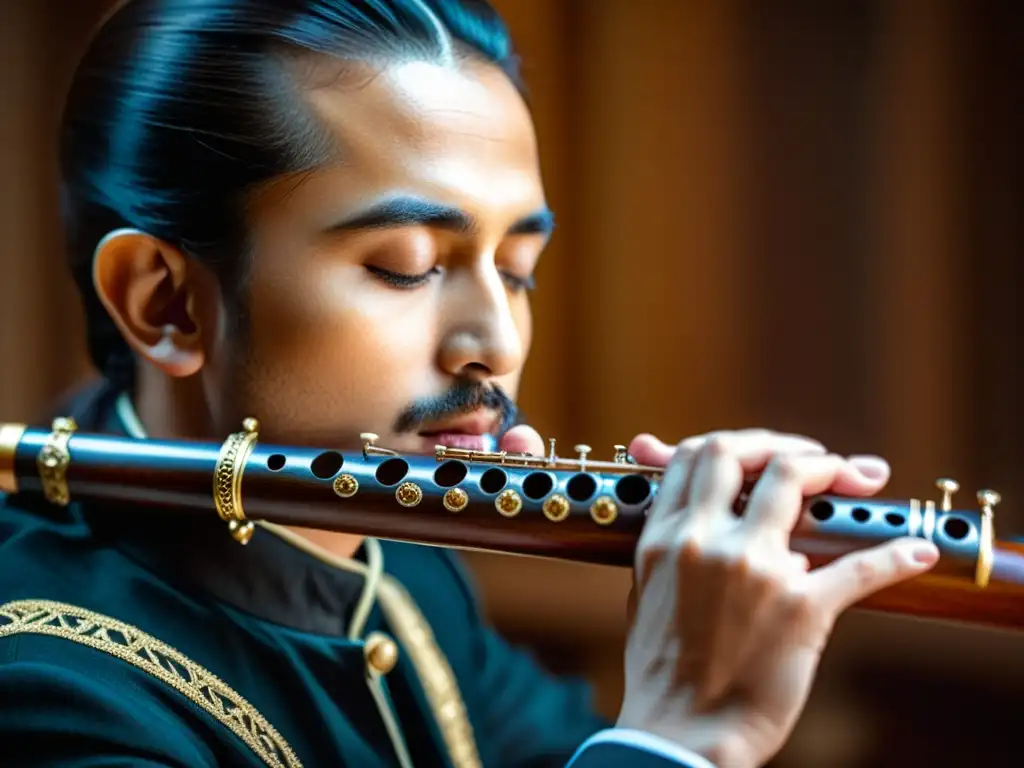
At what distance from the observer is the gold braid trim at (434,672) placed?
0.91m

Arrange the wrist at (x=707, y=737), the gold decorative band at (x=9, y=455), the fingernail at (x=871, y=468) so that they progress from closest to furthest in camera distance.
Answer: the wrist at (x=707, y=737) → the fingernail at (x=871, y=468) → the gold decorative band at (x=9, y=455)

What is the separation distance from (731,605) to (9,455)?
0.56 metres

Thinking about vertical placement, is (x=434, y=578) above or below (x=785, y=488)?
below

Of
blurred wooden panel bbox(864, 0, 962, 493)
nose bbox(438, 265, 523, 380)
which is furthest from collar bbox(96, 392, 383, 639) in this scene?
blurred wooden panel bbox(864, 0, 962, 493)

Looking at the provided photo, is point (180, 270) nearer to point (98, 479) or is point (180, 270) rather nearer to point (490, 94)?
point (98, 479)

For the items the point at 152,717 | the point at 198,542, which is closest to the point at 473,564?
the point at 198,542

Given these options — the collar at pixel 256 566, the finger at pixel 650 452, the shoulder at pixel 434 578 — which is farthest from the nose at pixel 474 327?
the shoulder at pixel 434 578

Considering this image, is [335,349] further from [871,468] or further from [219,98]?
[871,468]

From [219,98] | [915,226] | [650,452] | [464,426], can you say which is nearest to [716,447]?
[650,452]

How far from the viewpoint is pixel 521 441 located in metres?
0.75

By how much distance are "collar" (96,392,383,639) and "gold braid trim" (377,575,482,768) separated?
8cm

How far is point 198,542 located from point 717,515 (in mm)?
426

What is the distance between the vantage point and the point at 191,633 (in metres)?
0.73

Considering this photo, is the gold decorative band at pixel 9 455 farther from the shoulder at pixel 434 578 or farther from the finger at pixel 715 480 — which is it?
the finger at pixel 715 480
